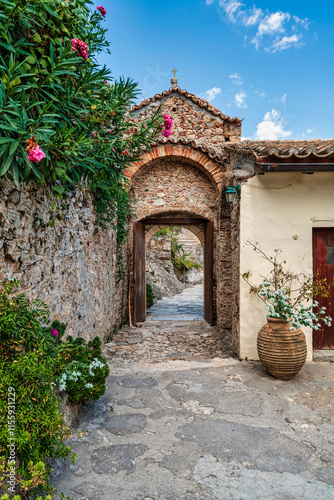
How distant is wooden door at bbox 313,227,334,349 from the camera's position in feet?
13.5

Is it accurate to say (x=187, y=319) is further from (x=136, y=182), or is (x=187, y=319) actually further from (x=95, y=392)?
(x=95, y=392)

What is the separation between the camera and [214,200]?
22.2 feet

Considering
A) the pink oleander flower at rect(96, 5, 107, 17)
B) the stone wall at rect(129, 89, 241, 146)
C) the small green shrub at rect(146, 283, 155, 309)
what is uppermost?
the stone wall at rect(129, 89, 241, 146)

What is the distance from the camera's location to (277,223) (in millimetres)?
4051

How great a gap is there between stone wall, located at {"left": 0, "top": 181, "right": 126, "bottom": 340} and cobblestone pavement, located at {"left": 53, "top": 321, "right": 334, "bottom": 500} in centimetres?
95

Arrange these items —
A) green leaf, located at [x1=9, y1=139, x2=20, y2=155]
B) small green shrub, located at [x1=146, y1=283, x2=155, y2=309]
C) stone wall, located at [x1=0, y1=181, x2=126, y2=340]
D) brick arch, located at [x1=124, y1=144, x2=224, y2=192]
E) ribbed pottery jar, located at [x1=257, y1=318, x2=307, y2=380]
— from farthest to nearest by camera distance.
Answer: small green shrub, located at [x1=146, y1=283, x2=155, y2=309] → brick arch, located at [x1=124, y1=144, x2=224, y2=192] → ribbed pottery jar, located at [x1=257, y1=318, x2=307, y2=380] → stone wall, located at [x1=0, y1=181, x2=126, y2=340] → green leaf, located at [x1=9, y1=139, x2=20, y2=155]

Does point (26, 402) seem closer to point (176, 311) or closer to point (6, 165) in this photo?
point (6, 165)

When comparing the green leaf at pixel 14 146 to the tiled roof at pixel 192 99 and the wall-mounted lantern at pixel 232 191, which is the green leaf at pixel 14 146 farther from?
the tiled roof at pixel 192 99

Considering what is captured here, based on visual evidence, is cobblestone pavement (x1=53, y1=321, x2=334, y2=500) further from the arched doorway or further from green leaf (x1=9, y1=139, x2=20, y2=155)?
the arched doorway

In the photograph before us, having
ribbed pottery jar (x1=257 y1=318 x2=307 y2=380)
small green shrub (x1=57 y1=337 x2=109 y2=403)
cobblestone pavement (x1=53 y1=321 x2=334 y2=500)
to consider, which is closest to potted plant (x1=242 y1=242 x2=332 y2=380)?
ribbed pottery jar (x1=257 y1=318 x2=307 y2=380)

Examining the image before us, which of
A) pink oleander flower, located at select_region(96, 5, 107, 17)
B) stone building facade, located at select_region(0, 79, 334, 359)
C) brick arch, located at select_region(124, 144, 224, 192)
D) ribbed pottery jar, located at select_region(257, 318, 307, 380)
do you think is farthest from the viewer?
brick arch, located at select_region(124, 144, 224, 192)

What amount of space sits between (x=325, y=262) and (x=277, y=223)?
91cm

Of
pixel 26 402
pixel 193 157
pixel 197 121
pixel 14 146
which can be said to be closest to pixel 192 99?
pixel 197 121

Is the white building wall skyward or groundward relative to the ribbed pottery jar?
skyward
